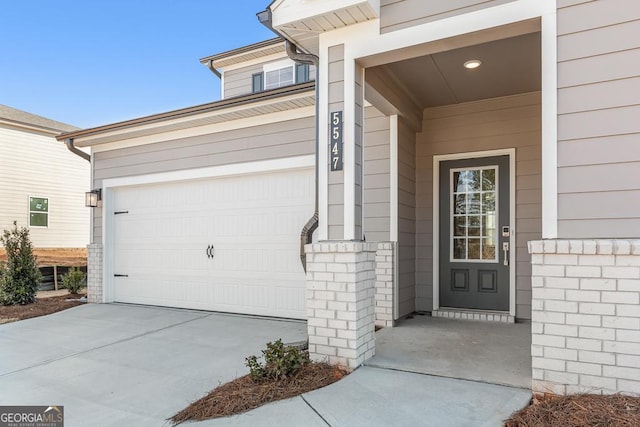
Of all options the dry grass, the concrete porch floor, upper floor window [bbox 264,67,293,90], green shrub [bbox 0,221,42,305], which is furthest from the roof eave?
the dry grass

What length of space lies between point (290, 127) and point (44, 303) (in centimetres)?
553

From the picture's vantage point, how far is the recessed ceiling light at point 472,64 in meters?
4.11

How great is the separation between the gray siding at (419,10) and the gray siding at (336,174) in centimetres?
46

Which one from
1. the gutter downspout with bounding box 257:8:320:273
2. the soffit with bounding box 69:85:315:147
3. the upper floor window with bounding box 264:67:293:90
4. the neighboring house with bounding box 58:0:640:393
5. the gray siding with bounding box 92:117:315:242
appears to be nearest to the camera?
the neighboring house with bounding box 58:0:640:393

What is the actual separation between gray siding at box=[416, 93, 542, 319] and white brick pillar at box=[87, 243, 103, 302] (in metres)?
5.59

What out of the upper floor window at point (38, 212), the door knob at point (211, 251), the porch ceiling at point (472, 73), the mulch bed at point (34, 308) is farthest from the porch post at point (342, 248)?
the upper floor window at point (38, 212)

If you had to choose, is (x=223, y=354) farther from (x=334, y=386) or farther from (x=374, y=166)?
(x=374, y=166)

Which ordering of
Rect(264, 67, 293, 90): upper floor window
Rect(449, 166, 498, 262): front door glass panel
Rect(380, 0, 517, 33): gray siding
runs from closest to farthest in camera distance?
Rect(380, 0, 517, 33): gray siding
Rect(449, 166, 498, 262): front door glass panel
Rect(264, 67, 293, 90): upper floor window

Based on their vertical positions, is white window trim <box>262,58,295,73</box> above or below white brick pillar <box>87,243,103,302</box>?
above

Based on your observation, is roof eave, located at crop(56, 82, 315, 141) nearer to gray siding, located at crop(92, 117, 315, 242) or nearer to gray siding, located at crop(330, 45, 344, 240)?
gray siding, located at crop(92, 117, 315, 242)

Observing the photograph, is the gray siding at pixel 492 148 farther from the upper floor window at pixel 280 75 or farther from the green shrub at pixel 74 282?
the green shrub at pixel 74 282

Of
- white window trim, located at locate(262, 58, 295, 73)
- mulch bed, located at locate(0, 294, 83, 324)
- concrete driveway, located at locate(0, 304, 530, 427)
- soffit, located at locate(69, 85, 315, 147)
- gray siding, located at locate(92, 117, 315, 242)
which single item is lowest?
mulch bed, located at locate(0, 294, 83, 324)

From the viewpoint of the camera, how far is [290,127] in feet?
18.8

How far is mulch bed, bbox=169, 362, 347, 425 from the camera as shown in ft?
9.05
